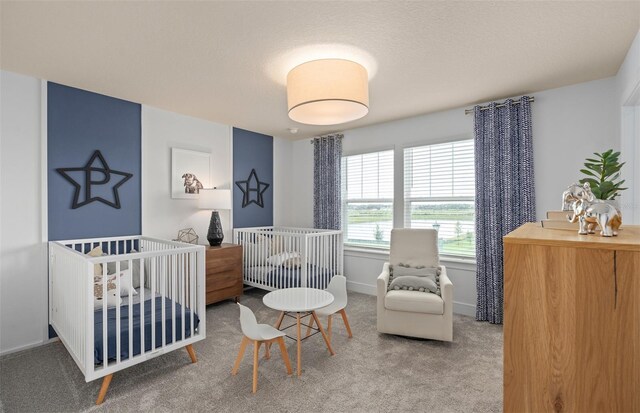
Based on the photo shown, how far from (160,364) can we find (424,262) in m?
2.60

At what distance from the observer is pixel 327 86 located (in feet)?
7.20

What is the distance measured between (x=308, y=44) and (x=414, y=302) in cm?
224

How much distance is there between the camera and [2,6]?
1778 mm

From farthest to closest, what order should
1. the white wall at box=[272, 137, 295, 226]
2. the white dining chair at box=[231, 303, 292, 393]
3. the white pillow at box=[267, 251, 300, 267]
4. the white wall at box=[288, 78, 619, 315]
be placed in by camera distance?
the white wall at box=[272, 137, 295, 226], the white pillow at box=[267, 251, 300, 267], the white wall at box=[288, 78, 619, 315], the white dining chair at box=[231, 303, 292, 393]

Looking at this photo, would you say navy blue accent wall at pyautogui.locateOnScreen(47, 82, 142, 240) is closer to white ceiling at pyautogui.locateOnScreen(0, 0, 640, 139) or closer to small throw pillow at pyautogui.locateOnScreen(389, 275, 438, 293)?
white ceiling at pyautogui.locateOnScreen(0, 0, 640, 139)

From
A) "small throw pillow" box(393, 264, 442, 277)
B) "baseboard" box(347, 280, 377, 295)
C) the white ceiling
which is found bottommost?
"baseboard" box(347, 280, 377, 295)

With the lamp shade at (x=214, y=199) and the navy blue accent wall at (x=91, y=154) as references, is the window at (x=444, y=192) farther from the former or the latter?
the navy blue accent wall at (x=91, y=154)

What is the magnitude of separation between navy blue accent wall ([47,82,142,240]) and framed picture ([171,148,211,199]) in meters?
0.40

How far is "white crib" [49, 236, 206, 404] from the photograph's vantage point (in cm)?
195

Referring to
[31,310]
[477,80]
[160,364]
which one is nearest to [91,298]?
[160,364]

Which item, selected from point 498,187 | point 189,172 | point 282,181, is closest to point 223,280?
point 189,172

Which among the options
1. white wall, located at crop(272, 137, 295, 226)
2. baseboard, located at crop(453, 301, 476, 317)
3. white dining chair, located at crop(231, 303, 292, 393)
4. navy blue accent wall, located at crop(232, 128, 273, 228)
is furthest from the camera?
white wall, located at crop(272, 137, 295, 226)

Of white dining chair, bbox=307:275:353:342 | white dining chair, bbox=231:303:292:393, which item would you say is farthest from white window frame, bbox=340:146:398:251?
white dining chair, bbox=231:303:292:393

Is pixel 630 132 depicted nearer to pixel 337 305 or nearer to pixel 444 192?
pixel 444 192
